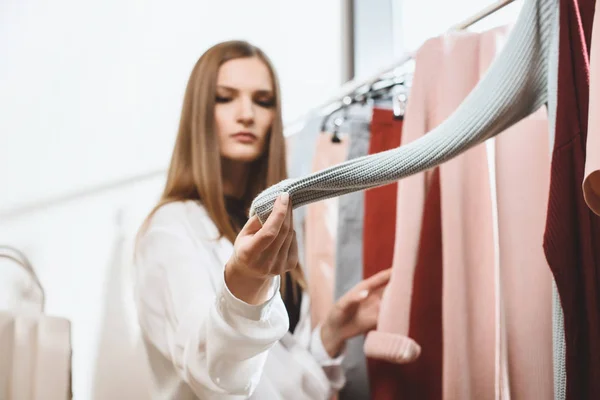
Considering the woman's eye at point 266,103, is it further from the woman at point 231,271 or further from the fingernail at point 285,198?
the fingernail at point 285,198

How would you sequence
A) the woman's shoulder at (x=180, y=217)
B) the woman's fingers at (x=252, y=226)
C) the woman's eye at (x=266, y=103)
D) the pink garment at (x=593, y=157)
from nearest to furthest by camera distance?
the pink garment at (x=593, y=157) < the woman's fingers at (x=252, y=226) < the woman's shoulder at (x=180, y=217) < the woman's eye at (x=266, y=103)

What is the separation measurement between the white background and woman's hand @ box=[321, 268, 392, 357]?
0.88 feet

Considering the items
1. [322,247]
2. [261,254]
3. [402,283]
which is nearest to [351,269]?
[322,247]

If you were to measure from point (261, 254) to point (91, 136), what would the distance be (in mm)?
491

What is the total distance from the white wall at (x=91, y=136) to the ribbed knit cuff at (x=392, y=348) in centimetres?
32

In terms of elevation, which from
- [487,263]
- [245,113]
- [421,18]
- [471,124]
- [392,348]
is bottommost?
[392,348]

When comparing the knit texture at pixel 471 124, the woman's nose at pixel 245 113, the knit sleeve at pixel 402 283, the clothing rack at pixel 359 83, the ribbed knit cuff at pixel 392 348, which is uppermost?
the clothing rack at pixel 359 83

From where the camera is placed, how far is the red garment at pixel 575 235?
506mm

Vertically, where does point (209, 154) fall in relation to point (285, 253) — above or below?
above

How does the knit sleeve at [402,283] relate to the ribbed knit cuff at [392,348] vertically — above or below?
above

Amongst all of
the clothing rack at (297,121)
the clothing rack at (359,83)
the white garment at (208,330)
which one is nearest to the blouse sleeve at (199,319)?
the white garment at (208,330)

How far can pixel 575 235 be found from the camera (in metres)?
0.52

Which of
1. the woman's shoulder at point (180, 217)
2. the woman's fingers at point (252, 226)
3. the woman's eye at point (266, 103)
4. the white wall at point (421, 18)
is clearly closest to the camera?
the woman's fingers at point (252, 226)

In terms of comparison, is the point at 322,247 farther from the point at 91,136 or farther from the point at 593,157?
the point at 593,157
